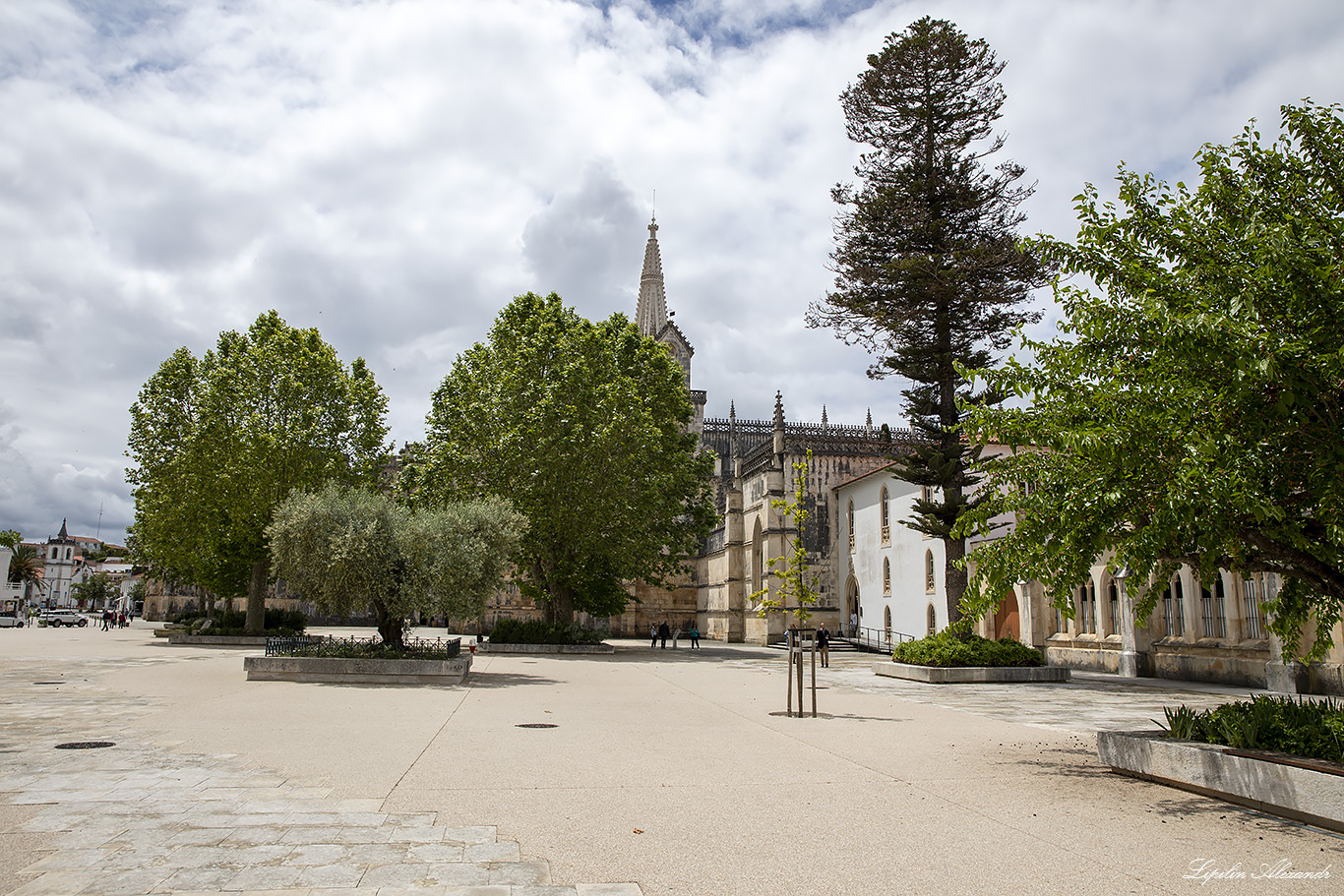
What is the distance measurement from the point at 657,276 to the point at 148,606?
157 feet

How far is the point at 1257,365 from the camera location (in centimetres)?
744

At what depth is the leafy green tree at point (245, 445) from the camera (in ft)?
113

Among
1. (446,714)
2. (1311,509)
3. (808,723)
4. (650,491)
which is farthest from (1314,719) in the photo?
(650,491)

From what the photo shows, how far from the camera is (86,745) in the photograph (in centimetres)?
1031

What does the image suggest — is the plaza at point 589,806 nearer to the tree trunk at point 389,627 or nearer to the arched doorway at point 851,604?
the tree trunk at point 389,627

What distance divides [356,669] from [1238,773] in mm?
17851

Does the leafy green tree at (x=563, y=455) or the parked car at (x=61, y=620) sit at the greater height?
the leafy green tree at (x=563, y=455)

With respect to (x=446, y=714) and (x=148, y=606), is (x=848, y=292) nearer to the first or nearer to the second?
(x=446, y=714)

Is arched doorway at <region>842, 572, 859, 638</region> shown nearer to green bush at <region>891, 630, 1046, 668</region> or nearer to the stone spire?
green bush at <region>891, 630, 1046, 668</region>

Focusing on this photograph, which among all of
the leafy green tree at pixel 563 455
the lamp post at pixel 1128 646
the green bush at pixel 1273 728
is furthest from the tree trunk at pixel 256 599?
the green bush at pixel 1273 728

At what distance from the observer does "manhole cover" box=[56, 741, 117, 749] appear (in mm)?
10109

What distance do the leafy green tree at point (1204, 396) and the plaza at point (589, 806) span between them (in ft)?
8.35
